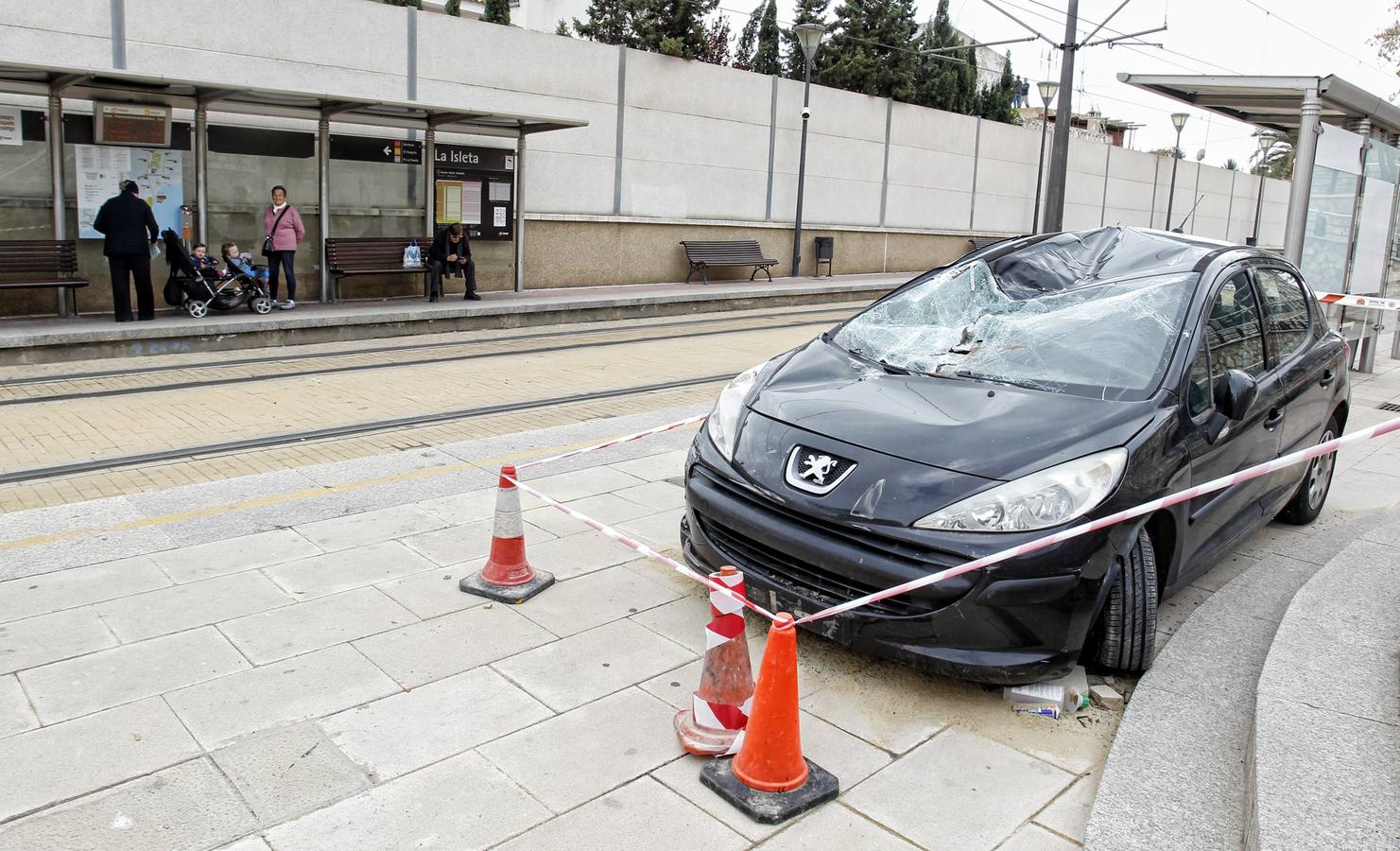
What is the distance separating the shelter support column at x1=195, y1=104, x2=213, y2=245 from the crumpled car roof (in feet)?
35.8

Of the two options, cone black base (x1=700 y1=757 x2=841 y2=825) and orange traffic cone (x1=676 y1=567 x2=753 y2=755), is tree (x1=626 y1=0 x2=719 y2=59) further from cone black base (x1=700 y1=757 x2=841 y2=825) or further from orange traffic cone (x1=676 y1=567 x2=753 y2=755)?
cone black base (x1=700 y1=757 x2=841 y2=825)

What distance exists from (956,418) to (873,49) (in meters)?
28.7

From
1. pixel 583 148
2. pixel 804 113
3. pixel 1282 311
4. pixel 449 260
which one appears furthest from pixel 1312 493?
pixel 804 113

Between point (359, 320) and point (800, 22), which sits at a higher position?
point (800, 22)

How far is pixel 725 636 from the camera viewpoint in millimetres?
3486

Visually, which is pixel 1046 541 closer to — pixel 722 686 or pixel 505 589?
pixel 722 686

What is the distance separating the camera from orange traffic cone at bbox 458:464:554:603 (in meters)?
4.72

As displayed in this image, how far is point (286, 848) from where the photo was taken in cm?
294

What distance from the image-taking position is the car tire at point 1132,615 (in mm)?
3984

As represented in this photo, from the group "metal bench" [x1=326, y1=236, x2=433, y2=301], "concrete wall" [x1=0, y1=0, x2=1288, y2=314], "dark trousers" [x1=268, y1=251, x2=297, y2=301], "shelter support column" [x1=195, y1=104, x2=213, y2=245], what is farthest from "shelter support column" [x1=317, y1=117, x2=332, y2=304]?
"shelter support column" [x1=195, y1=104, x2=213, y2=245]

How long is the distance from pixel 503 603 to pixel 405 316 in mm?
9561

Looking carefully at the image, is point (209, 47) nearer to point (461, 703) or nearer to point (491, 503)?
point (491, 503)

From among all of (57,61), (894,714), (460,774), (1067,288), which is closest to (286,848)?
(460,774)

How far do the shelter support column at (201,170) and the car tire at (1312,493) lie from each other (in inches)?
479
